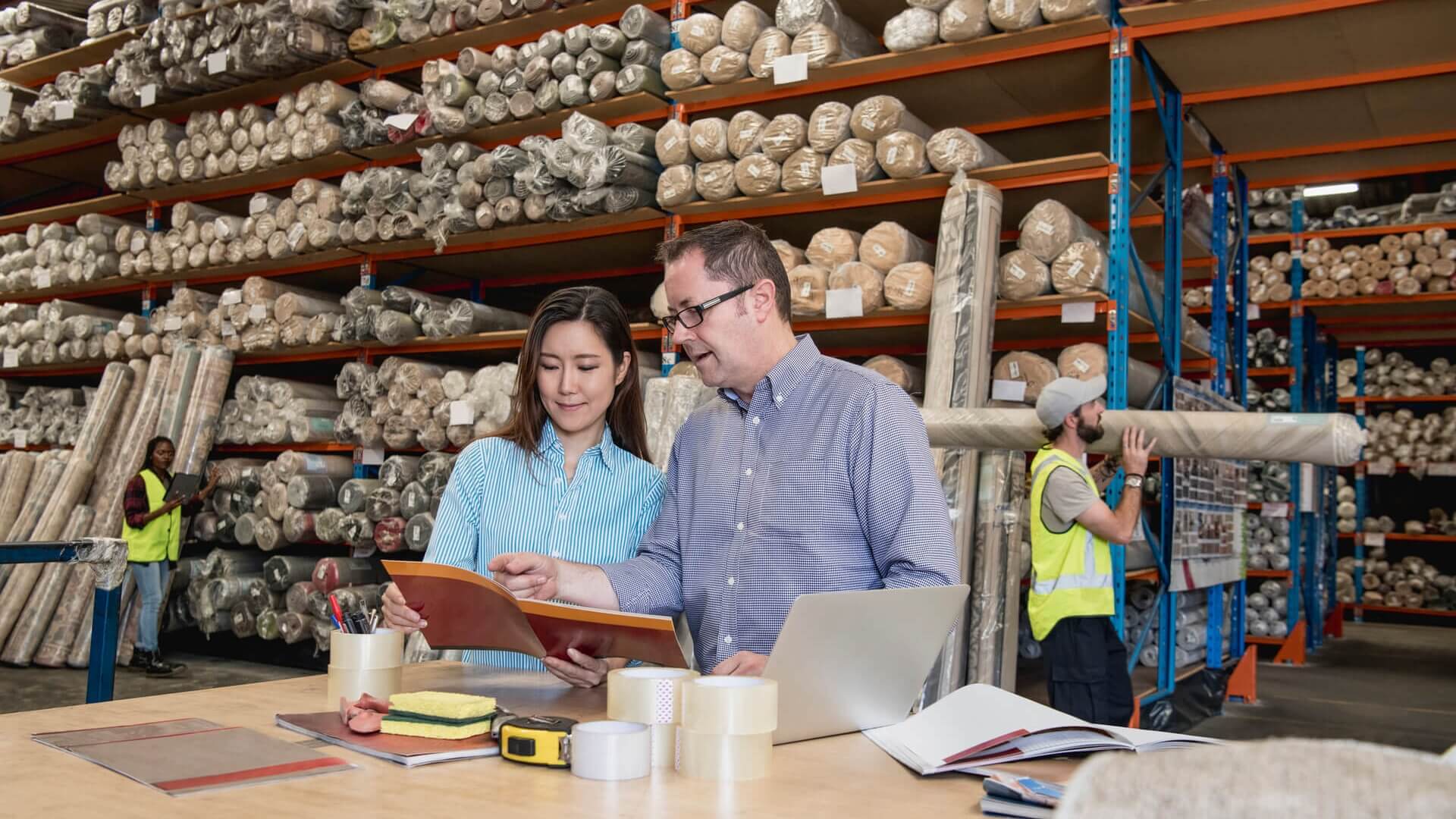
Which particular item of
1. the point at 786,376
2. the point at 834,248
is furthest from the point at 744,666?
the point at 834,248

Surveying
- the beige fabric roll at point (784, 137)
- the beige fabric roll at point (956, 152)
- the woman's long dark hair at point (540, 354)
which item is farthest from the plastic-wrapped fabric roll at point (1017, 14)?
the woman's long dark hair at point (540, 354)

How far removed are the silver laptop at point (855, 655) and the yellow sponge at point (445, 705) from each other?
38 centimetres

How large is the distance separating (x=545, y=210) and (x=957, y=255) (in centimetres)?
218

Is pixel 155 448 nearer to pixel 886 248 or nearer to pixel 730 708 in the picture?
pixel 886 248

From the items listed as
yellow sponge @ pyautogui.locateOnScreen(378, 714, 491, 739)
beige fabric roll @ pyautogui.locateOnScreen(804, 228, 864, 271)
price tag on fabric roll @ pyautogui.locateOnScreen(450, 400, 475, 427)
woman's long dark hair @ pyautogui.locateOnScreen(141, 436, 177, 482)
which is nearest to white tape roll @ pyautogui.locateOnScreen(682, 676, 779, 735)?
yellow sponge @ pyautogui.locateOnScreen(378, 714, 491, 739)

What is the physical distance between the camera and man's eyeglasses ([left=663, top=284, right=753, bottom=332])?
2064 millimetres

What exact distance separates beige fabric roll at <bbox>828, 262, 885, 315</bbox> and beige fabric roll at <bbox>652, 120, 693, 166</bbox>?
3.31ft

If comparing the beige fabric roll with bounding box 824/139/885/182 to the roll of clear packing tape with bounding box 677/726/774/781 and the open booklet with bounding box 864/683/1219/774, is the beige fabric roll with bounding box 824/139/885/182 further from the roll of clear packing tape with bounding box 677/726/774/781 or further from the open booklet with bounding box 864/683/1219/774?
the roll of clear packing tape with bounding box 677/726/774/781

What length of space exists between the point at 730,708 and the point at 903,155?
12.1 ft

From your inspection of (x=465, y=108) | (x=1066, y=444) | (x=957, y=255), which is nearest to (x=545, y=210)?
(x=465, y=108)

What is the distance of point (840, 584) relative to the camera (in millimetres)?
2016

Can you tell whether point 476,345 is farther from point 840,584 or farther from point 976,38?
point 840,584

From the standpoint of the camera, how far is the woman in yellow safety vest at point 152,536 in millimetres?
6684

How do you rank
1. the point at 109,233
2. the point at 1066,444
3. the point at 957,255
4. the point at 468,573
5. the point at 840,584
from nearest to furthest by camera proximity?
the point at 468,573 < the point at 840,584 < the point at 1066,444 < the point at 957,255 < the point at 109,233
